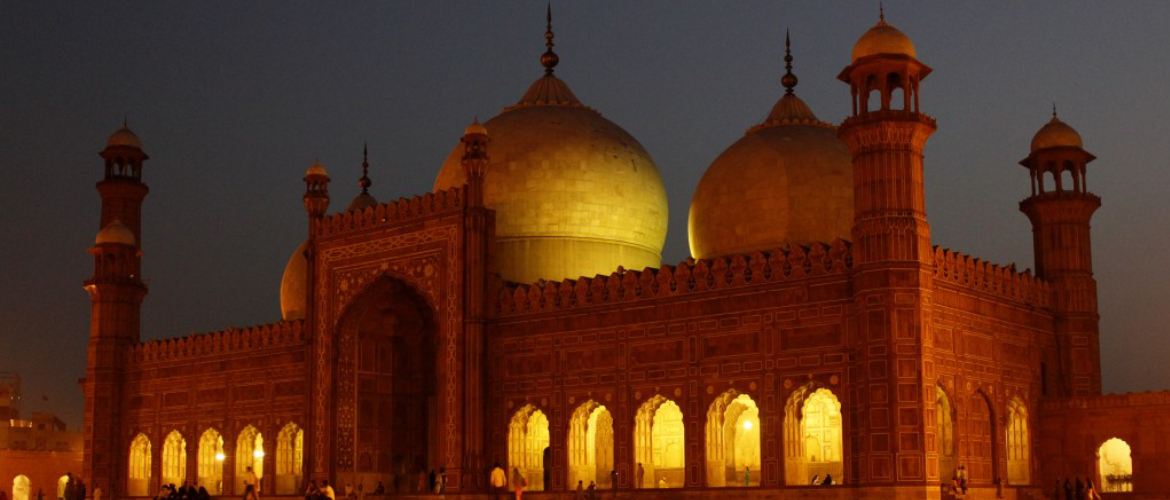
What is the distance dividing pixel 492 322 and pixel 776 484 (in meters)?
5.87

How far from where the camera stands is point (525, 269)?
2592 centimetres

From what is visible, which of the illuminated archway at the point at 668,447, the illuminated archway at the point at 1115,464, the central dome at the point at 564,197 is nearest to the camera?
the illuminated archway at the point at 1115,464

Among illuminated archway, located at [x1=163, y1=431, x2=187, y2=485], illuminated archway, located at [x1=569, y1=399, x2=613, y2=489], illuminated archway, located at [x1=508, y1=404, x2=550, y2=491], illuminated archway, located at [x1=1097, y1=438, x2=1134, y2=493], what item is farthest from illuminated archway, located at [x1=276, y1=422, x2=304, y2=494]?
illuminated archway, located at [x1=1097, y1=438, x2=1134, y2=493]

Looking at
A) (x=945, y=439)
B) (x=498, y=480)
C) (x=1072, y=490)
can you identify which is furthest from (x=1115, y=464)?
(x=498, y=480)

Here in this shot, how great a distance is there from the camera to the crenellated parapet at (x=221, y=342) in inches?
1057

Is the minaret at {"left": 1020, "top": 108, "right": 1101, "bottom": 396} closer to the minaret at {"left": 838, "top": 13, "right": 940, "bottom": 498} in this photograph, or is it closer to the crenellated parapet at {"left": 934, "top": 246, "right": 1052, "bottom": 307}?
the crenellated parapet at {"left": 934, "top": 246, "right": 1052, "bottom": 307}

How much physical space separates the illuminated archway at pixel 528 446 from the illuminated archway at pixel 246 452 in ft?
21.2

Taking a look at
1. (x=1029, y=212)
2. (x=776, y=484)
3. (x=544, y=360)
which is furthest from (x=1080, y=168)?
(x=544, y=360)

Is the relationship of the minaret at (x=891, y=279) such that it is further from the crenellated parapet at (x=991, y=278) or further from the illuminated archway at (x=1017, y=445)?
the illuminated archway at (x=1017, y=445)

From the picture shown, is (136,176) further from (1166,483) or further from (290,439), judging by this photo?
(1166,483)

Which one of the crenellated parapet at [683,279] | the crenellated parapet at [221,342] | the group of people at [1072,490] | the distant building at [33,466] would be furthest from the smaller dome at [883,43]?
the distant building at [33,466]

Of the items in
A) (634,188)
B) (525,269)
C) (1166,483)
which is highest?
(634,188)

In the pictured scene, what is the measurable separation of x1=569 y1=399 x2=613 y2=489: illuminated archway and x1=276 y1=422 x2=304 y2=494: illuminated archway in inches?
241

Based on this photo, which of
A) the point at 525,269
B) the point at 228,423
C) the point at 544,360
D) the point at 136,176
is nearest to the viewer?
the point at 544,360
